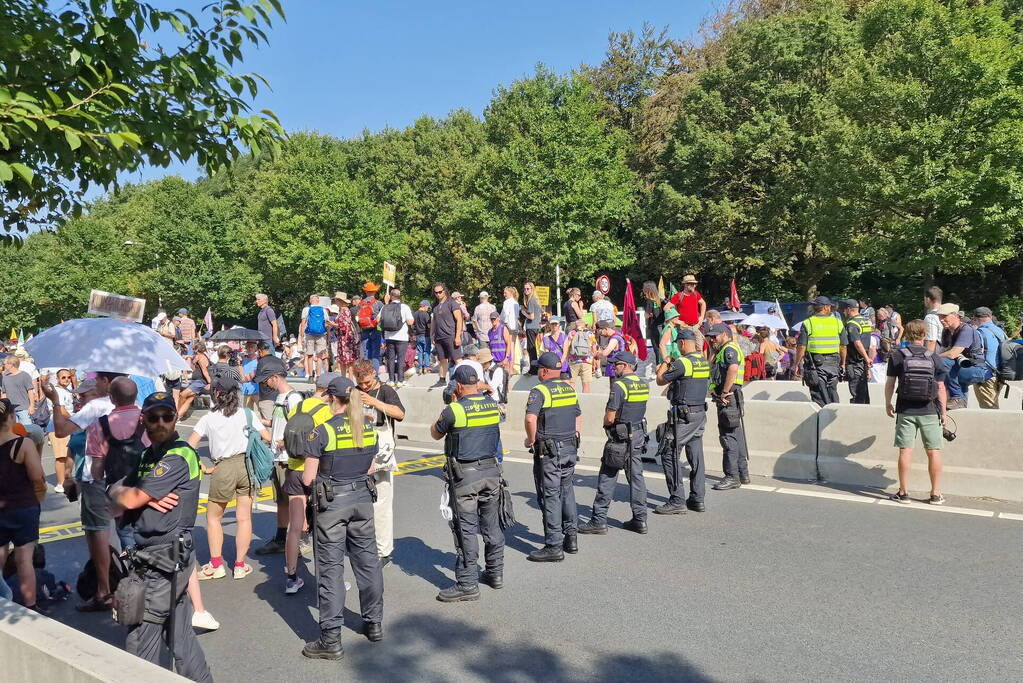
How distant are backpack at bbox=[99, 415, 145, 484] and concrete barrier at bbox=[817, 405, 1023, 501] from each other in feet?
24.8

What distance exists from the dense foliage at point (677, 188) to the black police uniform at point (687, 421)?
45.8 feet

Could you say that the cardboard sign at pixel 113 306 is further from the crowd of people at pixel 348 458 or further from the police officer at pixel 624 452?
the police officer at pixel 624 452

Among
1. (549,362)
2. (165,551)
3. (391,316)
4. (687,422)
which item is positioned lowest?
(165,551)

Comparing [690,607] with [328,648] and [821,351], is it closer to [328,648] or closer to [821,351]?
[328,648]

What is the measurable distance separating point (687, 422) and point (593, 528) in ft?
5.30

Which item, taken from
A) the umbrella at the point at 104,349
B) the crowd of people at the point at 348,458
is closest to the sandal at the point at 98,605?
the crowd of people at the point at 348,458

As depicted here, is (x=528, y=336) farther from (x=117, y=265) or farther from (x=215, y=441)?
(x=117, y=265)

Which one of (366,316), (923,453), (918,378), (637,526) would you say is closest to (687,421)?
(637,526)

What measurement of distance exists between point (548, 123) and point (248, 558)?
34.8 m

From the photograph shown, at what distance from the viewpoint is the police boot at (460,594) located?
6453 millimetres

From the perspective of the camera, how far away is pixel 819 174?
3108cm

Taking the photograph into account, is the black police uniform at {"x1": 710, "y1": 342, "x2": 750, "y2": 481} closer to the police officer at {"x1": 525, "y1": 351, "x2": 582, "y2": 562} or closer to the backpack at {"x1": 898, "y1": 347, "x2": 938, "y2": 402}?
the backpack at {"x1": 898, "y1": 347, "x2": 938, "y2": 402}

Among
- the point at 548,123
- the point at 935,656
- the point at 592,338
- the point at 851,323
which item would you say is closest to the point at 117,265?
the point at 548,123

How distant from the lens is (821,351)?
11266 mm
